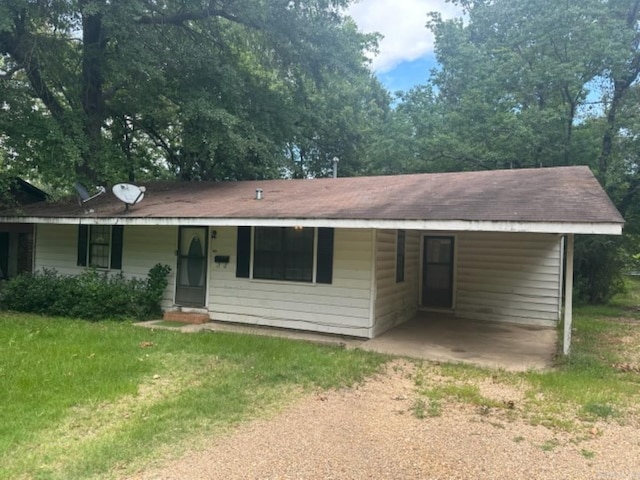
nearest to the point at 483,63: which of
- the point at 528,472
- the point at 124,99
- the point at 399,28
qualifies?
the point at 399,28

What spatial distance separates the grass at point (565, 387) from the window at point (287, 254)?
2834mm

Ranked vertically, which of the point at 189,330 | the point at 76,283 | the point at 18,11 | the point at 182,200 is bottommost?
the point at 189,330

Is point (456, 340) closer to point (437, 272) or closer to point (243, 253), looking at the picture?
point (437, 272)

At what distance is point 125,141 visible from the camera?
59.5 ft

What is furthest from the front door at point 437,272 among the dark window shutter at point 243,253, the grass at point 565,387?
the dark window shutter at point 243,253

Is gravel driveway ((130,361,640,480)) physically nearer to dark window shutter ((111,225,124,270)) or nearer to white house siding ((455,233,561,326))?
Answer: white house siding ((455,233,561,326))

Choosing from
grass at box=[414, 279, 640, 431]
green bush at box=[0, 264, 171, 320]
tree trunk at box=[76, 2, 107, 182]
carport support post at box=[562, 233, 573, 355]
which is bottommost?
grass at box=[414, 279, 640, 431]

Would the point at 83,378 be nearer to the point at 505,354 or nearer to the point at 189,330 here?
the point at 189,330

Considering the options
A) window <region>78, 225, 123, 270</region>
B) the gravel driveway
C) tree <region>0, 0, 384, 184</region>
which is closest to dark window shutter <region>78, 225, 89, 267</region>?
window <region>78, 225, 123, 270</region>

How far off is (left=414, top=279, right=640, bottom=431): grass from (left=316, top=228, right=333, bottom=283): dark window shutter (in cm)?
261

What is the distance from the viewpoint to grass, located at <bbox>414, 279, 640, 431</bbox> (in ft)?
14.9

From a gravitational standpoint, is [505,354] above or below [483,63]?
below

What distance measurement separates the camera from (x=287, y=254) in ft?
28.7

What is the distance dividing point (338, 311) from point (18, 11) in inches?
422
